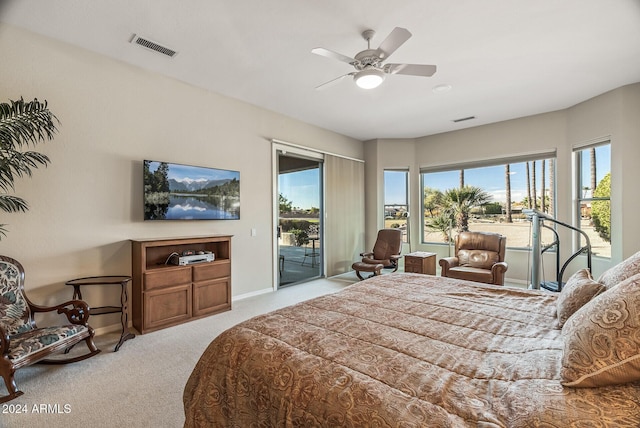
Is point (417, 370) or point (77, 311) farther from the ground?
point (417, 370)

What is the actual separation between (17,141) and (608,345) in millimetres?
3913

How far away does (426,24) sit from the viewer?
8.74 feet

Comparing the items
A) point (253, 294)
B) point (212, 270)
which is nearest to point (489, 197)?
point (253, 294)

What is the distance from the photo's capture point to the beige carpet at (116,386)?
6.07 ft

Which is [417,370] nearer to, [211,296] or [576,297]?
[576,297]

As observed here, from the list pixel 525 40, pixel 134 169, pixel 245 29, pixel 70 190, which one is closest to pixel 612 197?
pixel 525 40

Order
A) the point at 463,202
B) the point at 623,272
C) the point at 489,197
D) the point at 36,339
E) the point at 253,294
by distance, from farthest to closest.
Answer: the point at 463,202
the point at 489,197
the point at 253,294
the point at 36,339
the point at 623,272

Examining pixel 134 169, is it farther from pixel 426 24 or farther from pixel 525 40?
pixel 525 40

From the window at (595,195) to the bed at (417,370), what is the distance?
367 cm

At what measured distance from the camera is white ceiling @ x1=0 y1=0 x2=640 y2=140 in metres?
2.45

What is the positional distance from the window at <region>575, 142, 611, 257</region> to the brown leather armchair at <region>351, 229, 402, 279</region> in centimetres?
293

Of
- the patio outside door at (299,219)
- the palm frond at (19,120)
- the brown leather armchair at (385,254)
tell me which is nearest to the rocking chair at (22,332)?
the palm frond at (19,120)

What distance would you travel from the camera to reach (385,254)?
230 inches

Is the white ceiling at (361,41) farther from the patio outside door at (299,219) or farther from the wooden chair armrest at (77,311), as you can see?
the wooden chair armrest at (77,311)
